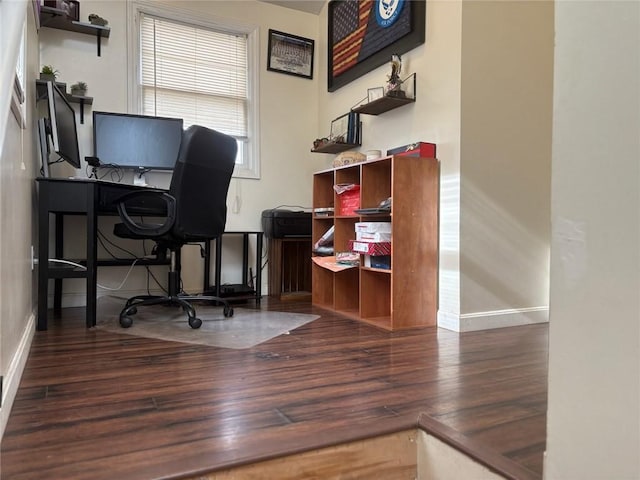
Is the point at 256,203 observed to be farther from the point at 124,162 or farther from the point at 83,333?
the point at 83,333

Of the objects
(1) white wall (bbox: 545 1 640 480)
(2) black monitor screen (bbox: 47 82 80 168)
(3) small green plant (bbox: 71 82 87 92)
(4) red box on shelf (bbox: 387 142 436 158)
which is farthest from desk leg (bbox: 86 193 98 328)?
(1) white wall (bbox: 545 1 640 480)

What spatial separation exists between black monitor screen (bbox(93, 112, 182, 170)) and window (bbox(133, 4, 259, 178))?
28cm

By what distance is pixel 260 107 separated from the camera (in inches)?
154

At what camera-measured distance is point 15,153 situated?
1.57 m

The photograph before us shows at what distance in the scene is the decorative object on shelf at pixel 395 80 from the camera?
9.23 ft

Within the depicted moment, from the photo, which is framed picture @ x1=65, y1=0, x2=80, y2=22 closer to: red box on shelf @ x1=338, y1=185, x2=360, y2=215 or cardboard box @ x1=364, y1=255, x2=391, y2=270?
red box on shelf @ x1=338, y1=185, x2=360, y2=215

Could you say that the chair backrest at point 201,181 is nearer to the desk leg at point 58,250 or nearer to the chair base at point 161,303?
the chair base at point 161,303

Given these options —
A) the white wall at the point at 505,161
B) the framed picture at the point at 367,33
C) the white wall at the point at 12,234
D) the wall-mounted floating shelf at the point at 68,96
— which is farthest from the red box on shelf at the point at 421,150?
the wall-mounted floating shelf at the point at 68,96

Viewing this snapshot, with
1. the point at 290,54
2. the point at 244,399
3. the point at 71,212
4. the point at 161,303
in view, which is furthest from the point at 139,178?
the point at 244,399

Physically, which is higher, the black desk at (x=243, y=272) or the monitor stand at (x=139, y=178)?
the monitor stand at (x=139, y=178)

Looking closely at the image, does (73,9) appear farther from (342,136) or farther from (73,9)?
(342,136)

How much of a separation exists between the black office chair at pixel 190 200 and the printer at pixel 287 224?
2.70 ft

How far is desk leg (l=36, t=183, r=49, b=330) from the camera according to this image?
7.54 feet

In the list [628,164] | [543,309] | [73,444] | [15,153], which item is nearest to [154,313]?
[15,153]
